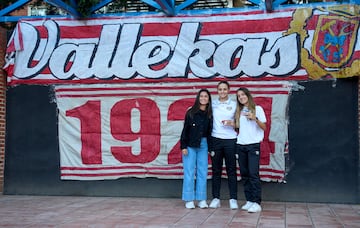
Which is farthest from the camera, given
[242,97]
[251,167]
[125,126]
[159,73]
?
[125,126]

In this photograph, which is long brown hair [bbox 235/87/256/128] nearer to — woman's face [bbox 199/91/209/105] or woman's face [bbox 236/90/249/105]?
woman's face [bbox 236/90/249/105]

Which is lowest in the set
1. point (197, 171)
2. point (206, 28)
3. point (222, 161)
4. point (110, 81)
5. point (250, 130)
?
point (197, 171)

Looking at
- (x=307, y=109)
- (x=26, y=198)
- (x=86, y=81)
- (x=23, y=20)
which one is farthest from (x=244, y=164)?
(x=23, y=20)

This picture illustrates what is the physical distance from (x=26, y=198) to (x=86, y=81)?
85.5 inches

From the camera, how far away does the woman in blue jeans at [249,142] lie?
6.23m

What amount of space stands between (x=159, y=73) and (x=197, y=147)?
162 centimetres

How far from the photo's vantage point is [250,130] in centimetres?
629

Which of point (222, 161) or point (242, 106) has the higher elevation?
point (242, 106)

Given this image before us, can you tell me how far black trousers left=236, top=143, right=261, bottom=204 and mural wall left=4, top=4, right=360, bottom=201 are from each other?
2.61ft

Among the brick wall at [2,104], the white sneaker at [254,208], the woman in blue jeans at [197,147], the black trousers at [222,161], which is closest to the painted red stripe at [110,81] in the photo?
the brick wall at [2,104]

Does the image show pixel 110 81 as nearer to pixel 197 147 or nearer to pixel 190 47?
pixel 190 47

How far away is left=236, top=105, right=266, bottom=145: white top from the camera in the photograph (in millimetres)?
6266

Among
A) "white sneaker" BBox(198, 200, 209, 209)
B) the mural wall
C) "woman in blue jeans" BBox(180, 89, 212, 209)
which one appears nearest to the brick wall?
the mural wall

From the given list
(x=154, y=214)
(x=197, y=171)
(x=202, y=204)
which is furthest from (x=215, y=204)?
(x=154, y=214)
